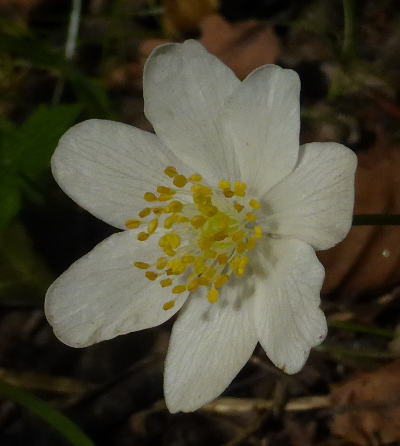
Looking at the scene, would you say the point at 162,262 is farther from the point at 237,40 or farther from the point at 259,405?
the point at 237,40

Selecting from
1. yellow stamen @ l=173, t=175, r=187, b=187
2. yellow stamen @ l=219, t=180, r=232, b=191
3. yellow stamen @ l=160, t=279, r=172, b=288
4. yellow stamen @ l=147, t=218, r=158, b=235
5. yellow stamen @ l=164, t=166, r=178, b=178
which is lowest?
yellow stamen @ l=160, t=279, r=172, b=288

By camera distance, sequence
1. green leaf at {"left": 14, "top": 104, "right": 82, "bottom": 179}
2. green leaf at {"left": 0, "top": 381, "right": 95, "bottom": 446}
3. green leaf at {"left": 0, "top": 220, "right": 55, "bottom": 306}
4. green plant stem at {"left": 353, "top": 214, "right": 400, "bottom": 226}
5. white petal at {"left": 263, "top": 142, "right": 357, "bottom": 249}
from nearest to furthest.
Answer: white petal at {"left": 263, "top": 142, "right": 357, "bottom": 249} < green plant stem at {"left": 353, "top": 214, "right": 400, "bottom": 226} < green leaf at {"left": 0, "top": 381, "right": 95, "bottom": 446} < green leaf at {"left": 14, "top": 104, "right": 82, "bottom": 179} < green leaf at {"left": 0, "top": 220, "right": 55, "bottom": 306}

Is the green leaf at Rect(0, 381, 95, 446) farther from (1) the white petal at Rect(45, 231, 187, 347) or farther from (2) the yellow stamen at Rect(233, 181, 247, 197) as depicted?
(2) the yellow stamen at Rect(233, 181, 247, 197)

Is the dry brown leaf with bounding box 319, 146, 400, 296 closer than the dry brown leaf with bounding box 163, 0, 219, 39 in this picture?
Yes

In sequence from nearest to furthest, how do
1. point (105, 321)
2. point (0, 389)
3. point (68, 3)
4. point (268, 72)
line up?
point (268, 72)
point (105, 321)
point (0, 389)
point (68, 3)

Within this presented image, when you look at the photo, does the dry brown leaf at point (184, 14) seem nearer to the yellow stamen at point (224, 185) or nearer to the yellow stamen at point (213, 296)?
the yellow stamen at point (224, 185)

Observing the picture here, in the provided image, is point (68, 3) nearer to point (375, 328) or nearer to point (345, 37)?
point (345, 37)

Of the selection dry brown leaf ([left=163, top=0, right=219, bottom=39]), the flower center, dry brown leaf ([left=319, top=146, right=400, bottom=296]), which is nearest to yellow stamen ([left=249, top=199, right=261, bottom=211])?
the flower center

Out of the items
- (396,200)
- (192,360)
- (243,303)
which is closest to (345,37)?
(396,200)
